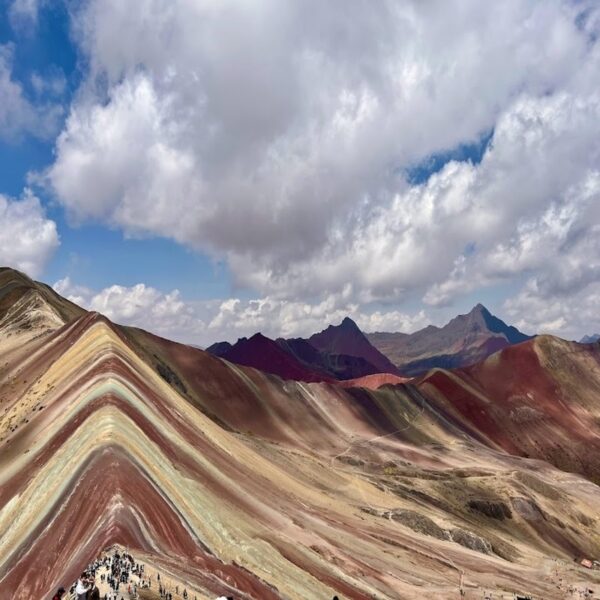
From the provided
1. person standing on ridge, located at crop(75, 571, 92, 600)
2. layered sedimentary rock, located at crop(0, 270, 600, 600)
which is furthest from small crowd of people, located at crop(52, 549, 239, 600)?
layered sedimentary rock, located at crop(0, 270, 600, 600)

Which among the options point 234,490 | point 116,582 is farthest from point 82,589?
point 234,490

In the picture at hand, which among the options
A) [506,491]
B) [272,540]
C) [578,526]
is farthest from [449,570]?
[578,526]

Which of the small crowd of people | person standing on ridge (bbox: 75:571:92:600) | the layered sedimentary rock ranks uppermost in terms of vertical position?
the layered sedimentary rock

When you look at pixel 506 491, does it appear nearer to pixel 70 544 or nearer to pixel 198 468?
pixel 198 468

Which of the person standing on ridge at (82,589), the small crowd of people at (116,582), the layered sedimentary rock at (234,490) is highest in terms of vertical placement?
the layered sedimentary rock at (234,490)

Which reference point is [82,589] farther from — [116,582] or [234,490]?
[234,490]

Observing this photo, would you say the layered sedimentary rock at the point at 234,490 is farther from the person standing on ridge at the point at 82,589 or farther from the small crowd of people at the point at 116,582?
the person standing on ridge at the point at 82,589

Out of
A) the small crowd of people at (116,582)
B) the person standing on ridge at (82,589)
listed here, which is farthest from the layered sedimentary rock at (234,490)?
the person standing on ridge at (82,589)

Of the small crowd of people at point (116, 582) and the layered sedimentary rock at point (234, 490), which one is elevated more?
the layered sedimentary rock at point (234, 490)

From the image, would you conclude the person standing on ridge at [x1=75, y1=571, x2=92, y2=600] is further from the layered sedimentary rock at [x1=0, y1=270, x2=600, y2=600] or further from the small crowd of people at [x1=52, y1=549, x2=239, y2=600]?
the layered sedimentary rock at [x1=0, y1=270, x2=600, y2=600]
